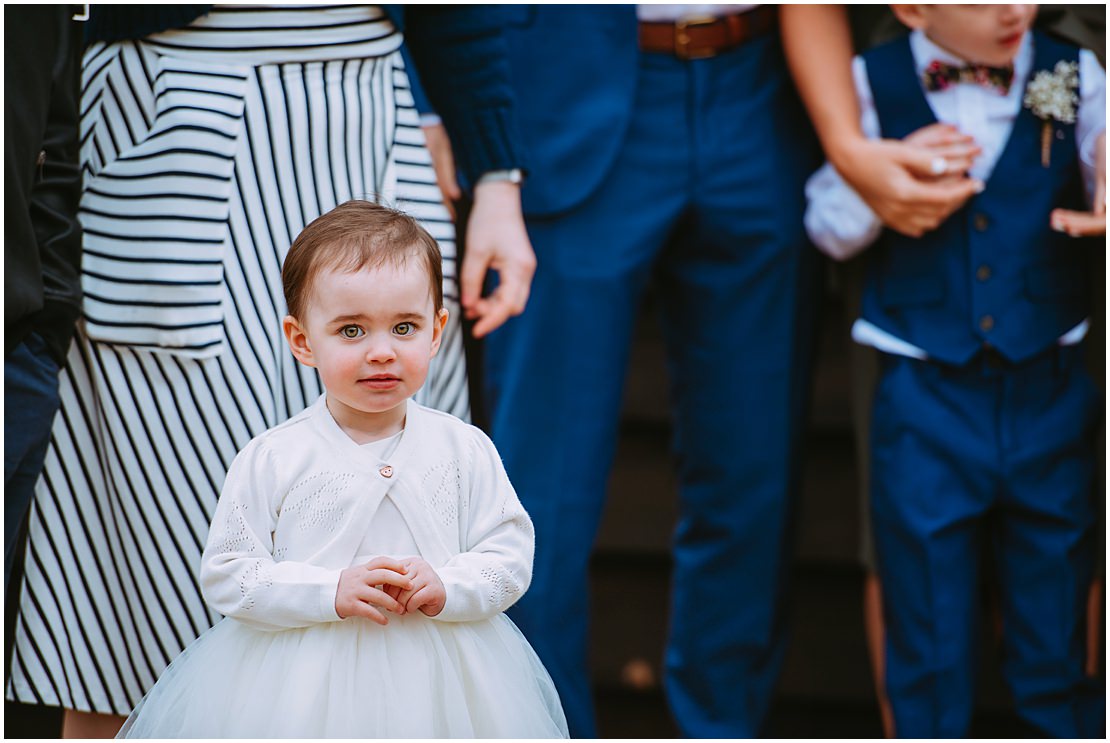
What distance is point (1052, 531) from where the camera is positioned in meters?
2.33

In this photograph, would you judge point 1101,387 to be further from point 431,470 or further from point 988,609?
point 431,470

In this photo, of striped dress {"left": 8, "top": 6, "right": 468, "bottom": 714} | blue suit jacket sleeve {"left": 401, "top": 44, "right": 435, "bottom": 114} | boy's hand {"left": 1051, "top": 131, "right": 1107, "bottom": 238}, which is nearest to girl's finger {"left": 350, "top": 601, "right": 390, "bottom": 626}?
striped dress {"left": 8, "top": 6, "right": 468, "bottom": 714}

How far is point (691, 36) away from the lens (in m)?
2.35

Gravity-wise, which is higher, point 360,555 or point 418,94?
point 418,94

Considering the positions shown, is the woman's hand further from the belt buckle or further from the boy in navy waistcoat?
the boy in navy waistcoat

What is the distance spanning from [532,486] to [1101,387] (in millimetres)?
980

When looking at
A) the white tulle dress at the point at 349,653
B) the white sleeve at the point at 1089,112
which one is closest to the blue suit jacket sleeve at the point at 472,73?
the white tulle dress at the point at 349,653

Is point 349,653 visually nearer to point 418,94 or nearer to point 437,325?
point 437,325

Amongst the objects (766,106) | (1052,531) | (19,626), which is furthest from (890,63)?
(19,626)

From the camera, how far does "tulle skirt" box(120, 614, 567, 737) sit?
136cm

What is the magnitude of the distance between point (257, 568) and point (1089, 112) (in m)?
1.58

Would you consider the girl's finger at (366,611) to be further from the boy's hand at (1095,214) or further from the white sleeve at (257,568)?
the boy's hand at (1095,214)

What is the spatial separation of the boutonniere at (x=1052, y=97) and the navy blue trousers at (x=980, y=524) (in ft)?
1.19

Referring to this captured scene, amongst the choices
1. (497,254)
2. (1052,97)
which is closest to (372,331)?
(497,254)
